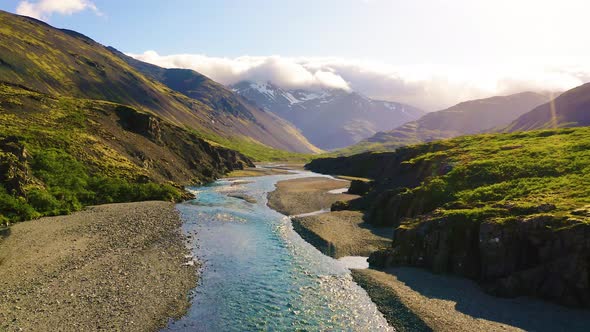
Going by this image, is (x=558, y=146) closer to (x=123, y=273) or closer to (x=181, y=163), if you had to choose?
(x=123, y=273)

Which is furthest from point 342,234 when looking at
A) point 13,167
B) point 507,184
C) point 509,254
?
point 13,167

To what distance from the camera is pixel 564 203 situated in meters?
41.8

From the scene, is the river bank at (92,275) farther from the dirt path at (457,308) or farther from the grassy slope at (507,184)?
the grassy slope at (507,184)

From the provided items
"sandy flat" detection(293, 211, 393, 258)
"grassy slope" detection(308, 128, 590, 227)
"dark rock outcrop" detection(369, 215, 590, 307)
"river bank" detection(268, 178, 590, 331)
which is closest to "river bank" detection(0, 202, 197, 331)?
"river bank" detection(268, 178, 590, 331)

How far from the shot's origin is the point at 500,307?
34.7m

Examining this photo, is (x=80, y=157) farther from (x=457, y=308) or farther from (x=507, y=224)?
(x=507, y=224)

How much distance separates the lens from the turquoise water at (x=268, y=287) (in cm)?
3159

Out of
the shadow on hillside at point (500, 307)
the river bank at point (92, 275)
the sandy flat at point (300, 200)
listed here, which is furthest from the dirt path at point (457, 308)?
the sandy flat at point (300, 200)

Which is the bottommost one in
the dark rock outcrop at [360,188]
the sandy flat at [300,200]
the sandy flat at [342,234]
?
the sandy flat at [342,234]

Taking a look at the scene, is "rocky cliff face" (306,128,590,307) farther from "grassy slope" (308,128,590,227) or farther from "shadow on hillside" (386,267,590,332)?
"shadow on hillside" (386,267,590,332)

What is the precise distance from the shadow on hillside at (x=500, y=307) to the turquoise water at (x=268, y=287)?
763cm

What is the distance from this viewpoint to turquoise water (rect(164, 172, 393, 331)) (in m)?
31.6

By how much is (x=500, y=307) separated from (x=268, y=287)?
22.9 metres

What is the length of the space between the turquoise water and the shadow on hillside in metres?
7.63
